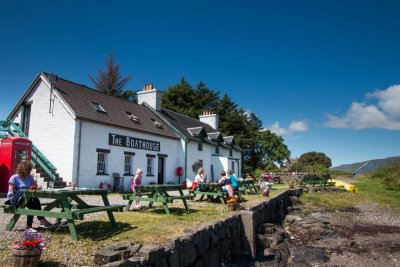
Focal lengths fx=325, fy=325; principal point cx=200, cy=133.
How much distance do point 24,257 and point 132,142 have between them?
16.8 m

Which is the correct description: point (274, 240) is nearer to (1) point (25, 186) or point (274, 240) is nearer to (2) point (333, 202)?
(1) point (25, 186)

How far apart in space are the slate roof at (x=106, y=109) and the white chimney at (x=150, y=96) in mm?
1988

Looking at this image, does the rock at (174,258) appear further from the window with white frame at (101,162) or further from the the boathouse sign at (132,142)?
the the boathouse sign at (132,142)

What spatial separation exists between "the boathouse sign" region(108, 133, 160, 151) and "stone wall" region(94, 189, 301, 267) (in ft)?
33.2

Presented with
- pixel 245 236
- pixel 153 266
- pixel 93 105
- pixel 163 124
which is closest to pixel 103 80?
pixel 163 124

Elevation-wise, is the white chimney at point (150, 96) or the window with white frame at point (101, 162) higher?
the white chimney at point (150, 96)

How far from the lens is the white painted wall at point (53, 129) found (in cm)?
1698

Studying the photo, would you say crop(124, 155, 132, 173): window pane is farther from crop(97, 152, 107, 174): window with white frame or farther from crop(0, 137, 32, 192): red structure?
crop(0, 137, 32, 192): red structure

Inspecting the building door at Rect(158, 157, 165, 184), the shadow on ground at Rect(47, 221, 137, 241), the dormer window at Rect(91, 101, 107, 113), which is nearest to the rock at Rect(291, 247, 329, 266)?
the shadow on ground at Rect(47, 221, 137, 241)

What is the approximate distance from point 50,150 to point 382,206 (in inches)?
826

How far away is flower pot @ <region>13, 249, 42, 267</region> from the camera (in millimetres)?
3963

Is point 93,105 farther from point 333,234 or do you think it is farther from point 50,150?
point 333,234

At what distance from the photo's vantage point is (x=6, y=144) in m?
14.6

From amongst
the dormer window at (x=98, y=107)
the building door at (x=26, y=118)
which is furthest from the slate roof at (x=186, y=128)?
the building door at (x=26, y=118)
